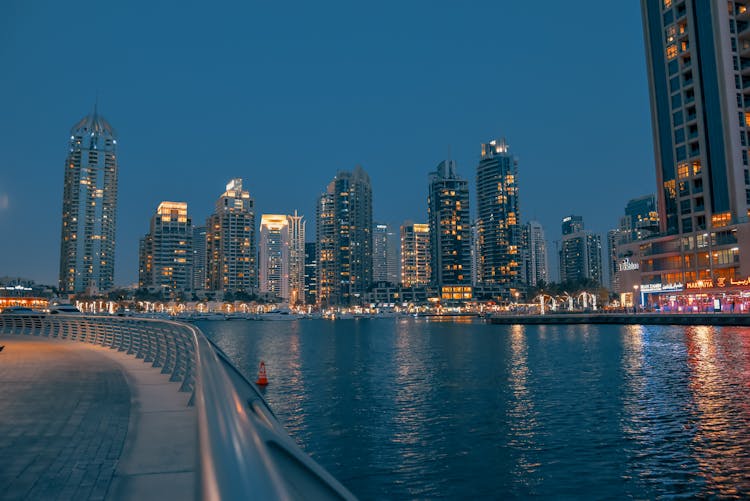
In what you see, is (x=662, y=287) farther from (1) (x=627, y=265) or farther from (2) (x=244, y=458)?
(2) (x=244, y=458)

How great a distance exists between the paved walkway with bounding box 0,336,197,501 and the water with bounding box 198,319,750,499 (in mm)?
5814

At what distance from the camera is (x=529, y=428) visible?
21.0 meters

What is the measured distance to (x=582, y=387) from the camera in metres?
31.3

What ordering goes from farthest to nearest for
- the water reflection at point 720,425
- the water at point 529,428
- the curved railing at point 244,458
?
the water at point 529,428 < the water reflection at point 720,425 < the curved railing at point 244,458

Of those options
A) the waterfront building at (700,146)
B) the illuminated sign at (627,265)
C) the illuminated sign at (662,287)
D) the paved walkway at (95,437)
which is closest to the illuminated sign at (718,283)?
the waterfront building at (700,146)

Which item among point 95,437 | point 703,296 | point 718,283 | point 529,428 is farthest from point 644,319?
point 95,437

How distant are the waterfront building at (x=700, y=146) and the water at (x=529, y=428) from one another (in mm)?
78900

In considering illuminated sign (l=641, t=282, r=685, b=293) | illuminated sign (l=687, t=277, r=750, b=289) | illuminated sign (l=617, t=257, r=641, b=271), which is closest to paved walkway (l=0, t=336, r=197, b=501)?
illuminated sign (l=687, t=277, r=750, b=289)

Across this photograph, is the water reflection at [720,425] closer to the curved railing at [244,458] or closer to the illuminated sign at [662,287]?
the curved railing at [244,458]

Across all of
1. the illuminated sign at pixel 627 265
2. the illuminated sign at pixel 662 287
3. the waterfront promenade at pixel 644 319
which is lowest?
the waterfront promenade at pixel 644 319

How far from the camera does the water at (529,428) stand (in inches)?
580

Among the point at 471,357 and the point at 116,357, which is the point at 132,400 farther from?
the point at 471,357

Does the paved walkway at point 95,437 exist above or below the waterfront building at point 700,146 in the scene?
below

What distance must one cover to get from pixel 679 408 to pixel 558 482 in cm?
1277
